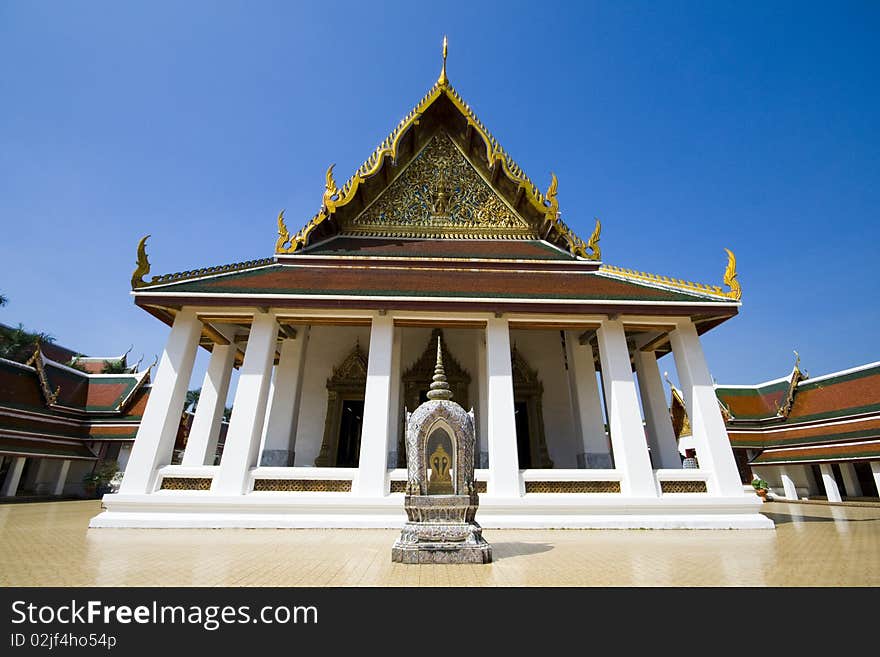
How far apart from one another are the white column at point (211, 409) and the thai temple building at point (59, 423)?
5.21 metres

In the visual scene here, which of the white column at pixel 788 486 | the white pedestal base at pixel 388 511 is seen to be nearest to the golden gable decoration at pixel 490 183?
the white pedestal base at pixel 388 511

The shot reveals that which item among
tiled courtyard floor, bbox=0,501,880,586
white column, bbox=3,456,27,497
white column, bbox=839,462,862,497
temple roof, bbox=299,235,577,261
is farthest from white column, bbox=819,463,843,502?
white column, bbox=3,456,27,497

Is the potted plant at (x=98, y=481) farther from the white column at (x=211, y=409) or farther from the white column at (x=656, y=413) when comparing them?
the white column at (x=656, y=413)

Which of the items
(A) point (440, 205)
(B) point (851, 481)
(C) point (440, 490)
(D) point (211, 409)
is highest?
(A) point (440, 205)

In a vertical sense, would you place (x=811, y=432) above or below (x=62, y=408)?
below

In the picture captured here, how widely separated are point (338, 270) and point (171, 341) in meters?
2.89

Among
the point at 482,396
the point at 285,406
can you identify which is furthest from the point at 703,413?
the point at 285,406

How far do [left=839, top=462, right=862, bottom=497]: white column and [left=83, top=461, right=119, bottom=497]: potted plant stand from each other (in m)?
19.4

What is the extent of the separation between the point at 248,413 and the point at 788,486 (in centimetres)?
1385

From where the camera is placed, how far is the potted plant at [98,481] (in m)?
11.6

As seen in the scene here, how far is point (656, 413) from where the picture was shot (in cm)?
820

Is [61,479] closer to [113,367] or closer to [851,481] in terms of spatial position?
[113,367]

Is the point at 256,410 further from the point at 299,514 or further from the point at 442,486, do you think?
the point at 442,486

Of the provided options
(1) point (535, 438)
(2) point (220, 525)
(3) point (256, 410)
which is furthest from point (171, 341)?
(1) point (535, 438)
